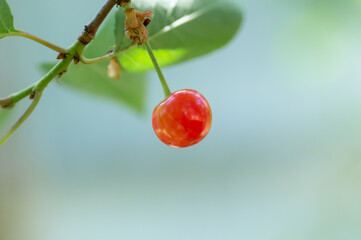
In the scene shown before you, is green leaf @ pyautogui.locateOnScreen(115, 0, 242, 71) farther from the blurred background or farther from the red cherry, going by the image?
the blurred background

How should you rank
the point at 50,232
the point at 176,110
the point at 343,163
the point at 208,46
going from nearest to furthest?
the point at 176,110
the point at 208,46
the point at 343,163
the point at 50,232

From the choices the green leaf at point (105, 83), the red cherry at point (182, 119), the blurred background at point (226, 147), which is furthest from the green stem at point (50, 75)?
the blurred background at point (226, 147)

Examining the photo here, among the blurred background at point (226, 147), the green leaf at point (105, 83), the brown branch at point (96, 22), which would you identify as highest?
the blurred background at point (226, 147)

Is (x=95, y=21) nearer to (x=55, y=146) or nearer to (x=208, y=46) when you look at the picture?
(x=208, y=46)

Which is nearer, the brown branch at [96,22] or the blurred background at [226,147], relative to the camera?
the brown branch at [96,22]

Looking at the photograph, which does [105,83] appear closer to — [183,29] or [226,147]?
[183,29]

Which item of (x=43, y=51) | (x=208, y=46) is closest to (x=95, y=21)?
(x=208, y=46)

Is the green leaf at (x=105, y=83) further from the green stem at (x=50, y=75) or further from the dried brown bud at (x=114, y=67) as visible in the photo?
the green stem at (x=50, y=75)
